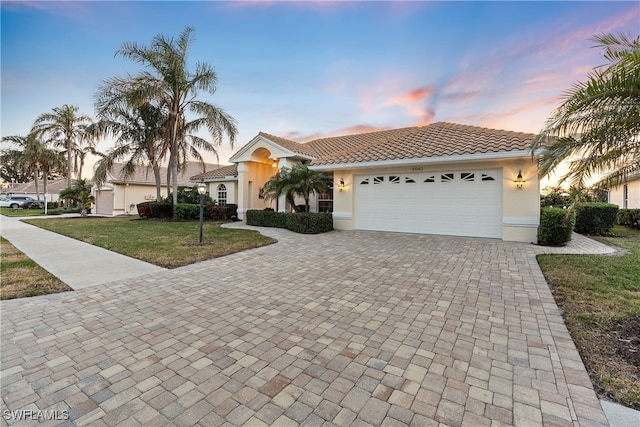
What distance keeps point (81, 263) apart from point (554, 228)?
45.7ft

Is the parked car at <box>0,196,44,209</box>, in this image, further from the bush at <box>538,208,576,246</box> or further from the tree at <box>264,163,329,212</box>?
the bush at <box>538,208,576,246</box>

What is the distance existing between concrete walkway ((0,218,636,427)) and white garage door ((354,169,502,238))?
5.45 meters

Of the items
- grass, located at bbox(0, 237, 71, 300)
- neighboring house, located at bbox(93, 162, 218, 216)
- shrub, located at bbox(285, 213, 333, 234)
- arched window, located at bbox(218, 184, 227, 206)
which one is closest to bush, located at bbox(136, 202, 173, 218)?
arched window, located at bbox(218, 184, 227, 206)

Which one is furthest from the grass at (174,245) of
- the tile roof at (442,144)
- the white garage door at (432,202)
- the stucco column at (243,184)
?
the stucco column at (243,184)

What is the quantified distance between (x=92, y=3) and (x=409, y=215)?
1387 cm

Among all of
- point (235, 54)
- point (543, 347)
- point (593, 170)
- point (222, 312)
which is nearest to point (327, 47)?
point (235, 54)

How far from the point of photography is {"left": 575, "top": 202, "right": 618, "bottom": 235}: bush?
1274 cm

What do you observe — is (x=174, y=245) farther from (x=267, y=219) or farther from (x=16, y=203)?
(x=16, y=203)

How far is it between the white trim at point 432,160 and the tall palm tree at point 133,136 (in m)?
12.5

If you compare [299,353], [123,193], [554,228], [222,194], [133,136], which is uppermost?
[133,136]

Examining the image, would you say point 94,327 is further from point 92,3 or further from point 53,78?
point 53,78

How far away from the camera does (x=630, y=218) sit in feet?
52.2

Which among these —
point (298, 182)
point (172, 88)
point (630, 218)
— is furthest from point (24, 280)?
point (630, 218)

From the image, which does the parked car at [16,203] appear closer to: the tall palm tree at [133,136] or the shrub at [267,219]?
the tall palm tree at [133,136]
